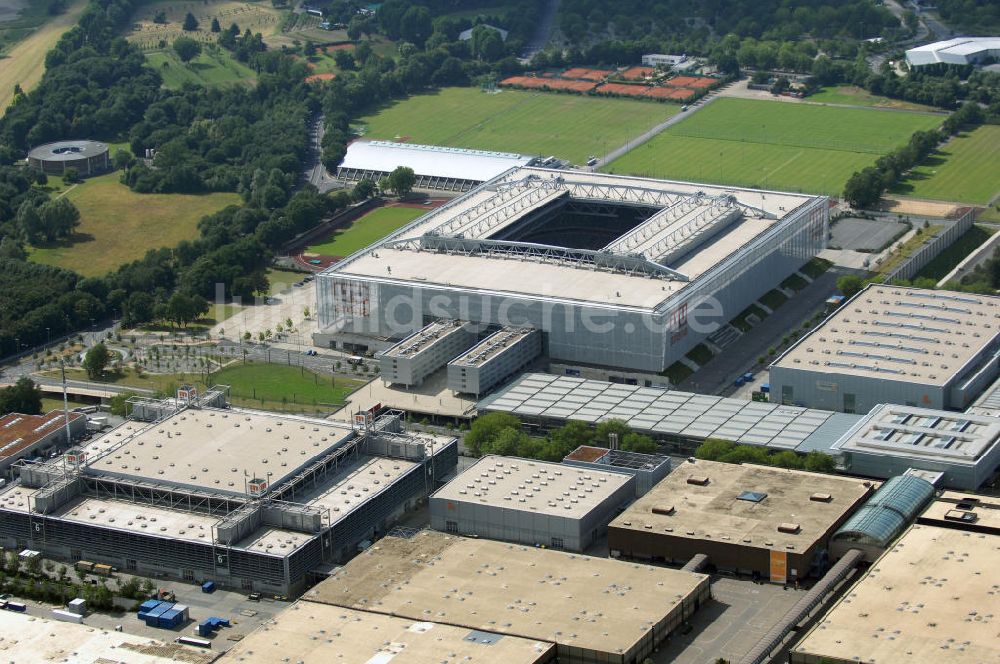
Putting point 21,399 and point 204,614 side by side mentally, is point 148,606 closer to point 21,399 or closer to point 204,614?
point 204,614

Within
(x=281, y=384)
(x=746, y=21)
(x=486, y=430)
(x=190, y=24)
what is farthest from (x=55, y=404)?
(x=746, y=21)

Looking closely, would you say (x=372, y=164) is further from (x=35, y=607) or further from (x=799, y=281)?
(x=35, y=607)

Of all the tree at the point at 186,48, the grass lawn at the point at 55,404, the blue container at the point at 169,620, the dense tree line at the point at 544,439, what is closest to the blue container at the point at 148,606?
the blue container at the point at 169,620

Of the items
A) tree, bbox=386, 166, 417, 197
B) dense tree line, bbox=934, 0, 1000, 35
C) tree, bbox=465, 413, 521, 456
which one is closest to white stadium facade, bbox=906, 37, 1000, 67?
dense tree line, bbox=934, 0, 1000, 35

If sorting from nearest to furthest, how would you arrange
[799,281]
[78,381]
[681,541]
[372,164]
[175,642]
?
[175,642], [681,541], [78,381], [799,281], [372,164]

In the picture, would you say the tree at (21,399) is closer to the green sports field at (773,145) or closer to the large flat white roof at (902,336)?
the large flat white roof at (902,336)

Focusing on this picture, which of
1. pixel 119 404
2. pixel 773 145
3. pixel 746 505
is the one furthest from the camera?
pixel 773 145

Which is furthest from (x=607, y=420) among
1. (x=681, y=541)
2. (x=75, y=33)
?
(x=75, y=33)
